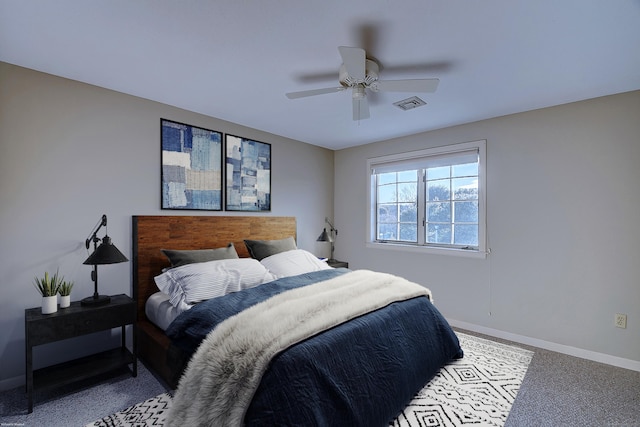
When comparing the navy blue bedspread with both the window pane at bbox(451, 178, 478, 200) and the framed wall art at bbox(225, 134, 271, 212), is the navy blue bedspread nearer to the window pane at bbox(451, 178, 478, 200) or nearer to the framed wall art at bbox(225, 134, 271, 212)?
the framed wall art at bbox(225, 134, 271, 212)

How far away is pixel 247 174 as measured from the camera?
3736 mm

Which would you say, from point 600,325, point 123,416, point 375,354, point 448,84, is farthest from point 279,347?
point 600,325

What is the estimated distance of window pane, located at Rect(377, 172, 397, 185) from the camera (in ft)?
14.3

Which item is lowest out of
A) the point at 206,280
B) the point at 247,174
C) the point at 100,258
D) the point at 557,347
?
the point at 557,347

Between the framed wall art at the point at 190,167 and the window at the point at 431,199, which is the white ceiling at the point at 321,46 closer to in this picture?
the framed wall art at the point at 190,167

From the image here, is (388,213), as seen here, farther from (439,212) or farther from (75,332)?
(75,332)

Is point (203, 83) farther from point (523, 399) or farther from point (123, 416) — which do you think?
point (523, 399)

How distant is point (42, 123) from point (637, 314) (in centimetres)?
510

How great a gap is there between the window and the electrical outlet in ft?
3.91

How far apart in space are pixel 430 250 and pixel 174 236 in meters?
2.96

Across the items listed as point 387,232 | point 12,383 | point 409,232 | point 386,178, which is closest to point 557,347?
point 409,232

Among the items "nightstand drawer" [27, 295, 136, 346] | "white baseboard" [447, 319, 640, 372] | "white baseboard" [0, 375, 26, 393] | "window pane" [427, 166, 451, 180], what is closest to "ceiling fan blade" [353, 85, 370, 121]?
"window pane" [427, 166, 451, 180]

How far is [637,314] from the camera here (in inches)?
103

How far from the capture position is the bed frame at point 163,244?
238cm
